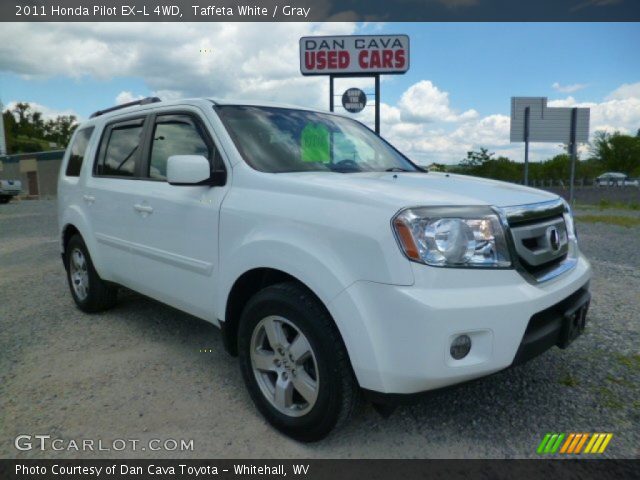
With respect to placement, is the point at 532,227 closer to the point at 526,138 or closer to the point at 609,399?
the point at 609,399

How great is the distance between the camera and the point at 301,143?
3.26m

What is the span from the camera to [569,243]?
283cm

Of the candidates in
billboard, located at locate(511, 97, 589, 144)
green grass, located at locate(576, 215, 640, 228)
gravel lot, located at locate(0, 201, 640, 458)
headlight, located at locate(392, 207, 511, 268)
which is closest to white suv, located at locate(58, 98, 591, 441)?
headlight, located at locate(392, 207, 511, 268)

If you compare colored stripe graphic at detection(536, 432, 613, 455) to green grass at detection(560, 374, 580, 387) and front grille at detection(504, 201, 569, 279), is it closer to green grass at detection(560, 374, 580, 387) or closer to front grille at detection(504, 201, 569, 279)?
green grass at detection(560, 374, 580, 387)

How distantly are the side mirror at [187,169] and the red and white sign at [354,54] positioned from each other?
11384 millimetres

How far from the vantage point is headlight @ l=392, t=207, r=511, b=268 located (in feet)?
6.90

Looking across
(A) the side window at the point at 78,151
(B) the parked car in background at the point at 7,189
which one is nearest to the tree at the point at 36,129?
(B) the parked car in background at the point at 7,189

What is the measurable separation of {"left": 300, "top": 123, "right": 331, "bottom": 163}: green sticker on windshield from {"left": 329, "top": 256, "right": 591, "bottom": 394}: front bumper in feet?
4.17

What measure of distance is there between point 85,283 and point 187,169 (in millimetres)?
2515

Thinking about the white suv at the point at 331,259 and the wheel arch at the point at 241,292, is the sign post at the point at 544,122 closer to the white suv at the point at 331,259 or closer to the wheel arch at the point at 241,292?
the white suv at the point at 331,259

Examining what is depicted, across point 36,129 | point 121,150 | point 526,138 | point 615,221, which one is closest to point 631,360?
point 121,150

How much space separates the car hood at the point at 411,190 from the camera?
88.4 inches
